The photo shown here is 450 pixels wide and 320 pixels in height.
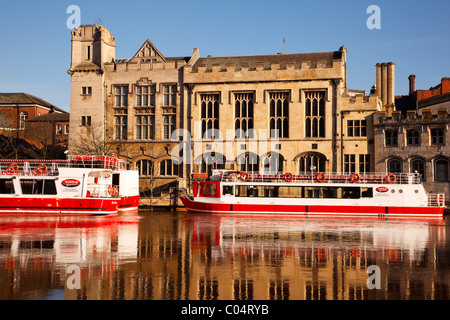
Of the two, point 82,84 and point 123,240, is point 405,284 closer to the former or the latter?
point 123,240

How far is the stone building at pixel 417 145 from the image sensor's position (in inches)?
1834

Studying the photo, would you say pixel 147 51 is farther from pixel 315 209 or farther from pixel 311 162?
pixel 315 209

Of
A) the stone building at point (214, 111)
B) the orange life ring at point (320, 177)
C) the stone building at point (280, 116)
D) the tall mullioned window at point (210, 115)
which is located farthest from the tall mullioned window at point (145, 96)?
the orange life ring at point (320, 177)

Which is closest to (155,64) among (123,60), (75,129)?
(123,60)

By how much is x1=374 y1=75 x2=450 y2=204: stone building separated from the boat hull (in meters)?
6.86

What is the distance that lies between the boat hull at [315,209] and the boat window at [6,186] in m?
15.4

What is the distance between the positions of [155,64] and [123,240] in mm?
33322

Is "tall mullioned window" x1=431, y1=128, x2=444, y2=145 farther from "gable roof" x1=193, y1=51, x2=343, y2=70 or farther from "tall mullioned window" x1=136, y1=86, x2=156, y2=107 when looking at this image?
"tall mullioned window" x1=136, y1=86, x2=156, y2=107

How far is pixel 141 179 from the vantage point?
53.4 meters

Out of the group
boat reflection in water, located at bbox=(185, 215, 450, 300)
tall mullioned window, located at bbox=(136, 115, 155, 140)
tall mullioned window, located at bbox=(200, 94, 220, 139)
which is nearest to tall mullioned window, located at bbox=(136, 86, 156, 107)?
tall mullioned window, located at bbox=(136, 115, 155, 140)

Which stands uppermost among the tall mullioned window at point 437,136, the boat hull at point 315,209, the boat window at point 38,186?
the tall mullioned window at point 437,136

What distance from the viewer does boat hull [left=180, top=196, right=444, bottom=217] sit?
40062 mm

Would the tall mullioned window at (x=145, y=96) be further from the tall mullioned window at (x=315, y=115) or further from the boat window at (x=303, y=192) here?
the boat window at (x=303, y=192)

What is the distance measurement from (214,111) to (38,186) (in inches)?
839
